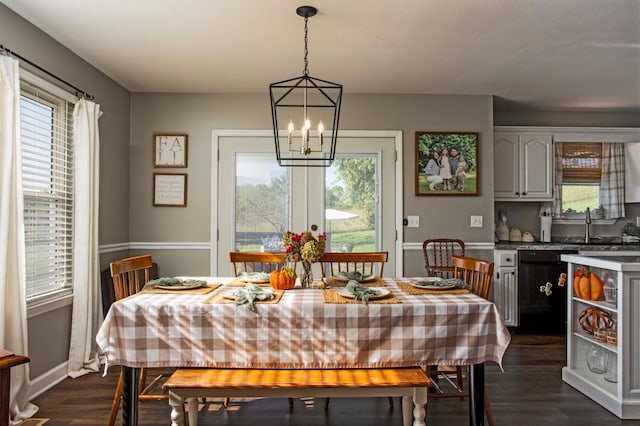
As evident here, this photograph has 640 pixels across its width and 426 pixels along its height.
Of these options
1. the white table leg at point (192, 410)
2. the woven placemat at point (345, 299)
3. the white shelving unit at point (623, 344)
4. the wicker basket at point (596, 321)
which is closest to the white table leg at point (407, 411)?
the woven placemat at point (345, 299)

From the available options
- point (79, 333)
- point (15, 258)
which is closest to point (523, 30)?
point (15, 258)

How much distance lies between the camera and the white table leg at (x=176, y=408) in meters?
1.95

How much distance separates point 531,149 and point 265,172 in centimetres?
293

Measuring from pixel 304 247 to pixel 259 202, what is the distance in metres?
2.24

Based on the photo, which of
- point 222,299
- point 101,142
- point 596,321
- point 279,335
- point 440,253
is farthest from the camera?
point 440,253

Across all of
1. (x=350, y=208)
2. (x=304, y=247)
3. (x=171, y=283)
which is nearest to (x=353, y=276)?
(x=304, y=247)

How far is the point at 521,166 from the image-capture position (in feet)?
16.0

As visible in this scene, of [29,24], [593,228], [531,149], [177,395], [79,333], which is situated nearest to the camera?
[177,395]

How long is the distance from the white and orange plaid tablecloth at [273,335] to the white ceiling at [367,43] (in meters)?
1.79

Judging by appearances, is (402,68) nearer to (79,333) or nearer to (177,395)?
(177,395)

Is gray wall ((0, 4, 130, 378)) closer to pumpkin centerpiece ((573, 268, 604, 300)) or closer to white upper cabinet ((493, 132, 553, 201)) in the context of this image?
pumpkin centerpiece ((573, 268, 604, 300))

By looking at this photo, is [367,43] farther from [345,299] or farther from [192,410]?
[192,410]

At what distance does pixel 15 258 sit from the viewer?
2613 mm

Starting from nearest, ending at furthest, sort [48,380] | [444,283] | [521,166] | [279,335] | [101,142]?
[279,335], [444,283], [48,380], [101,142], [521,166]
